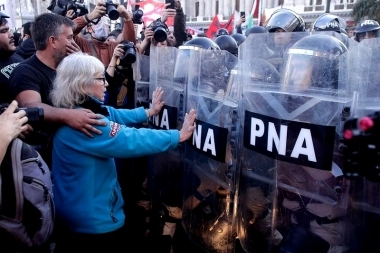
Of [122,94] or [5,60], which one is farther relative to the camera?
[122,94]

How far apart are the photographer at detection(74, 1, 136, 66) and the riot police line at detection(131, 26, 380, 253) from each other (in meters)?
1.39

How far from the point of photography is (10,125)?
5.57 feet

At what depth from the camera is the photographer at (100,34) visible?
340 centimetres

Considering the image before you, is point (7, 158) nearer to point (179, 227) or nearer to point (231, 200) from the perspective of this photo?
point (231, 200)

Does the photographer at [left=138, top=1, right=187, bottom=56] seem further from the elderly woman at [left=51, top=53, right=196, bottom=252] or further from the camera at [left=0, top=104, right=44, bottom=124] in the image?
the camera at [left=0, top=104, right=44, bottom=124]

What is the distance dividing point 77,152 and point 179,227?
3.61 ft

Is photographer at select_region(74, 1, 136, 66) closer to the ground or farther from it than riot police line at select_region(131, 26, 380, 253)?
farther from it

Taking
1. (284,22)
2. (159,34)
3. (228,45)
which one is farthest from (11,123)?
(284,22)

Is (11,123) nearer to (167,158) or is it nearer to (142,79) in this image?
(167,158)

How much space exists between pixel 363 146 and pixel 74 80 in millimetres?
1522

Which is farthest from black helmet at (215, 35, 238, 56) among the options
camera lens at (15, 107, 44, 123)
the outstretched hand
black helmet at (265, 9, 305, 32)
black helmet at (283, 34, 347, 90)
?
the outstretched hand

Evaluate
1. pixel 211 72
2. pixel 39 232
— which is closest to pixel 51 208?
pixel 39 232

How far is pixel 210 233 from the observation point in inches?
88.6

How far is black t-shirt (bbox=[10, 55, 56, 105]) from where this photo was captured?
2.42 metres
